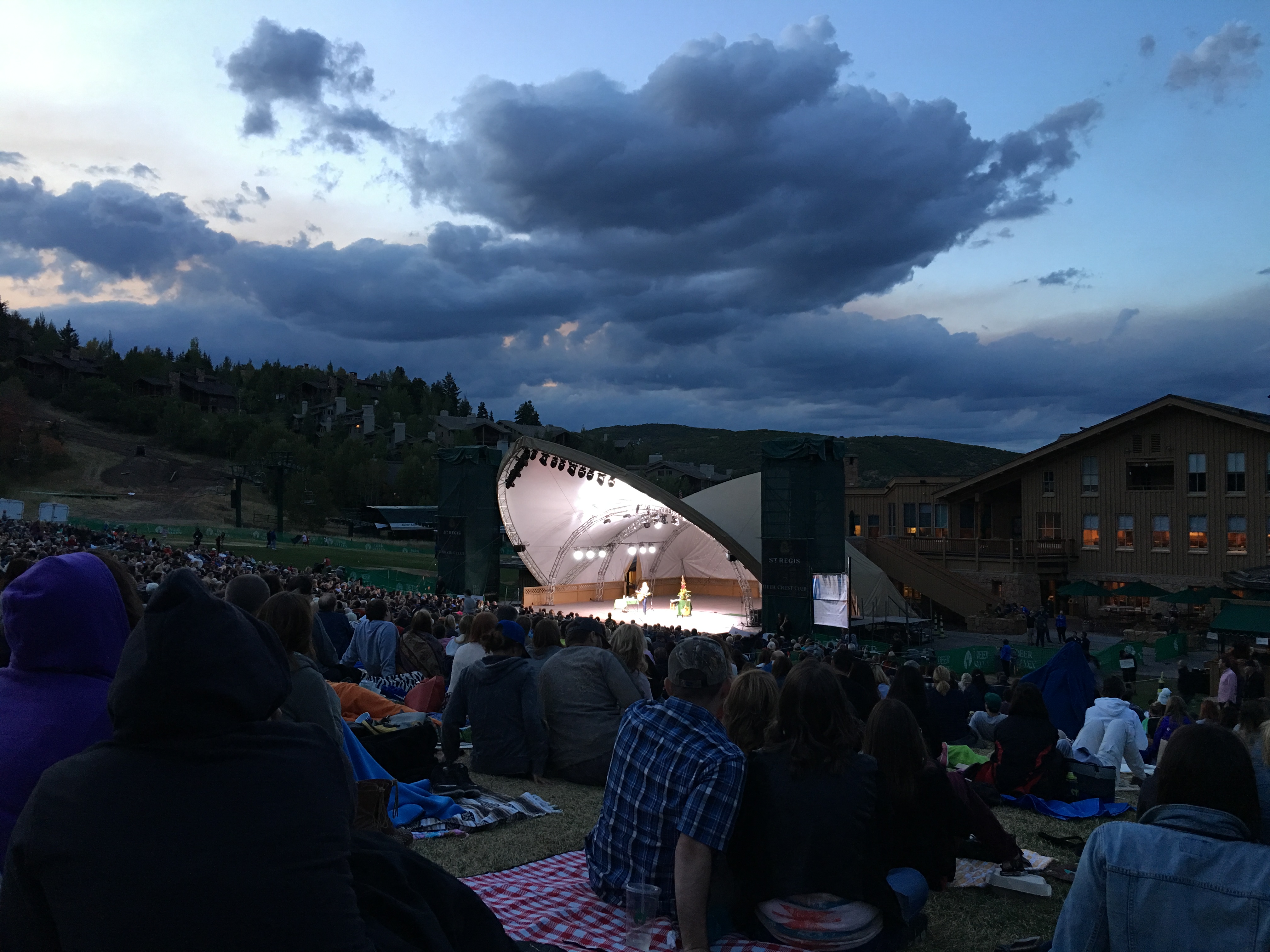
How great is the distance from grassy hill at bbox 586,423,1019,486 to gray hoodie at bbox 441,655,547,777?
117363 millimetres

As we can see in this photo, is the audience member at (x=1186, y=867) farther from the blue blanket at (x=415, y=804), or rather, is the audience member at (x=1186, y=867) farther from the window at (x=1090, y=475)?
the window at (x=1090, y=475)

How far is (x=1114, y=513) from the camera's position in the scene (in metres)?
30.3

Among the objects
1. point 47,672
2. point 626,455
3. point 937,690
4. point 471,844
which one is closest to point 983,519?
point 937,690

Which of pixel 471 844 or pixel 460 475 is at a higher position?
pixel 460 475

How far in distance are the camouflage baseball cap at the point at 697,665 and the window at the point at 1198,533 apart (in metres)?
31.1

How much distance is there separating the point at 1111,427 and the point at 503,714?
3040 centimetres

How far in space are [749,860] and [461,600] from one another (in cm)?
1945

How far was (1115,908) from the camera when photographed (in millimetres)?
2105

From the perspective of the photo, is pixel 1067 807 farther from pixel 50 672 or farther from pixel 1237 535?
pixel 1237 535

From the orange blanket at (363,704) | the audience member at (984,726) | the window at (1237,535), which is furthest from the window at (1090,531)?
the orange blanket at (363,704)

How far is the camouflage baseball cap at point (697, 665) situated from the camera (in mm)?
3121

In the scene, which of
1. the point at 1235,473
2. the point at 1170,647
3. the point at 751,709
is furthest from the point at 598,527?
the point at 751,709

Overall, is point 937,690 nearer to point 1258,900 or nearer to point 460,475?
point 1258,900

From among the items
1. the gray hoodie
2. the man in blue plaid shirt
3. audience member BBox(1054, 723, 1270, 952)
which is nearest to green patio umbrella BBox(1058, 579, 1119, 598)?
the gray hoodie
